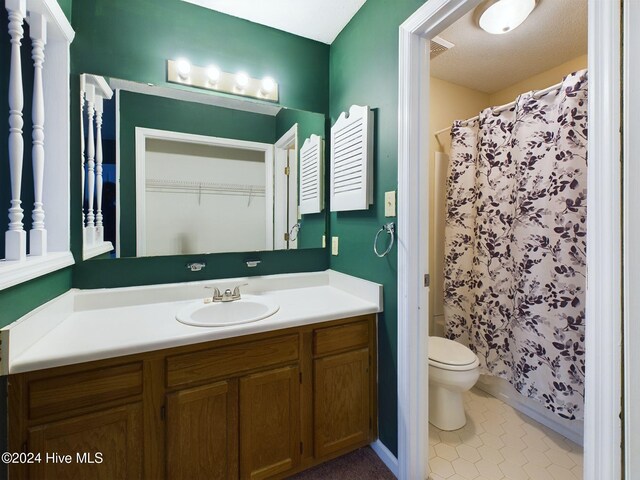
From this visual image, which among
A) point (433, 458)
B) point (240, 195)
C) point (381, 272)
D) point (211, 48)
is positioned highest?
point (211, 48)

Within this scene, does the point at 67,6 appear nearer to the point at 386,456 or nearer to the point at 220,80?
the point at 220,80

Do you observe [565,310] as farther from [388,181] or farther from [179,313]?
[179,313]

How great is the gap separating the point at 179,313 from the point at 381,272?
3.24 ft

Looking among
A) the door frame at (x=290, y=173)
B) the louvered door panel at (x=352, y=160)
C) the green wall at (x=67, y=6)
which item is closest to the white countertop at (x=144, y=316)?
the door frame at (x=290, y=173)

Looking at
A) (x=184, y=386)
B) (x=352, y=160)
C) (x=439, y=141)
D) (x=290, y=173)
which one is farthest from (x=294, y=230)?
(x=439, y=141)

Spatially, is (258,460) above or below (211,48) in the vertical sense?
below

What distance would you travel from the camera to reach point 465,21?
173 centimetres

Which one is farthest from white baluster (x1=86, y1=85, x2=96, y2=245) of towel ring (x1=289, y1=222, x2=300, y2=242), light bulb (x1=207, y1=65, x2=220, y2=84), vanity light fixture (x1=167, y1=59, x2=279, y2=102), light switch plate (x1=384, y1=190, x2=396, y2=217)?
light switch plate (x1=384, y1=190, x2=396, y2=217)

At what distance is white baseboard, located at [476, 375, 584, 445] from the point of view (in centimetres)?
163

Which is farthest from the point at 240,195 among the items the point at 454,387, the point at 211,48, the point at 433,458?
the point at 433,458

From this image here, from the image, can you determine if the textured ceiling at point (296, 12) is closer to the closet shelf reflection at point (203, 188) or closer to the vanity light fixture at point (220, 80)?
the vanity light fixture at point (220, 80)

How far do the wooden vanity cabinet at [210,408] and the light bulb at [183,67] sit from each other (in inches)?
56.1

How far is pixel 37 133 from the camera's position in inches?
45.2

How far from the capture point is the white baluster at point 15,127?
38.6 inches
